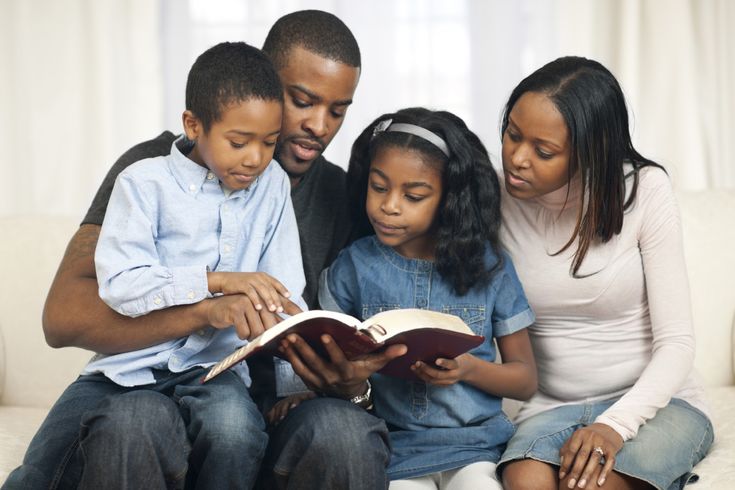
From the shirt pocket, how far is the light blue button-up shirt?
14.0 inches

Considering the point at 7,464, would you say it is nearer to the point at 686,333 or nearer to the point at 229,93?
the point at 229,93

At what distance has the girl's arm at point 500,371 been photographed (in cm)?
200

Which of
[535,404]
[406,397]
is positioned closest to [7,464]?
[406,397]

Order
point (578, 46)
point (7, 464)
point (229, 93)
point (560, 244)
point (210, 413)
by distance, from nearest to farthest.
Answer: point (210, 413), point (229, 93), point (7, 464), point (560, 244), point (578, 46)

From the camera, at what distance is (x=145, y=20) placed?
145 inches

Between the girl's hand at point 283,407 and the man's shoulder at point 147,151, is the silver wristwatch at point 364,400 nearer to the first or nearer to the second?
the girl's hand at point 283,407

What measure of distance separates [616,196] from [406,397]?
653 millimetres

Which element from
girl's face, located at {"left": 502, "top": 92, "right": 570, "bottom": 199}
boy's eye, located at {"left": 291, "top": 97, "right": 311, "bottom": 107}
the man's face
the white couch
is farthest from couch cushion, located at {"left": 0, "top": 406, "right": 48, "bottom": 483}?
girl's face, located at {"left": 502, "top": 92, "right": 570, "bottom": 199}

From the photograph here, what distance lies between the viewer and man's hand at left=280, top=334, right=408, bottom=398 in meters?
1.84

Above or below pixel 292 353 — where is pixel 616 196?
above

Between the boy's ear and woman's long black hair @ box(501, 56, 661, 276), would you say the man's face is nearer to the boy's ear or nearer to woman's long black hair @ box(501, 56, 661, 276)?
the boy's ear

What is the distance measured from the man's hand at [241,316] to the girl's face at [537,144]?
0.63m

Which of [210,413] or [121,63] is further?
[121,63]

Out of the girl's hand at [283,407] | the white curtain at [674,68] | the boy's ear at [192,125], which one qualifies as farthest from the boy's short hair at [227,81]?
the white curtain at [674,68]
